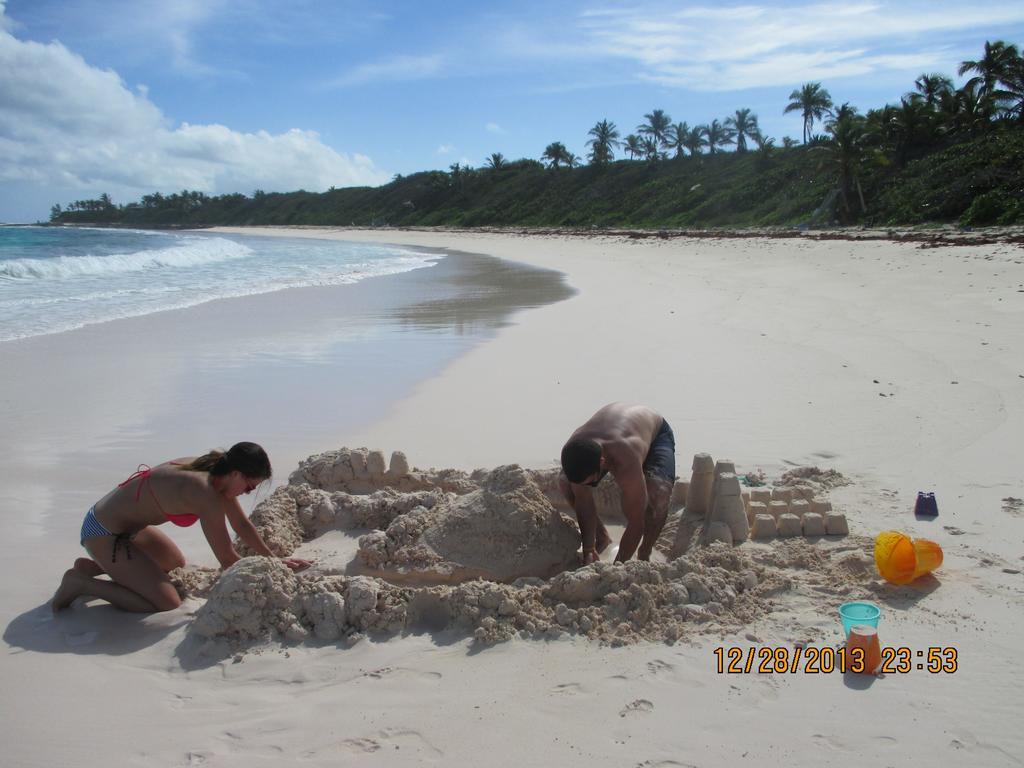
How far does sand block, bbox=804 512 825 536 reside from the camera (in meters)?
4.07

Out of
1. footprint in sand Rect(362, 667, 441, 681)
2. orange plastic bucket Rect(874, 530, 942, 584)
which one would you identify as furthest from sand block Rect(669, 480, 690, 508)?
footprint in sand Rect(362, 667, 441, 681)

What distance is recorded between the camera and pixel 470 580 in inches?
149

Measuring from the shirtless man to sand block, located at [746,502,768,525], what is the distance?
0.50 meters

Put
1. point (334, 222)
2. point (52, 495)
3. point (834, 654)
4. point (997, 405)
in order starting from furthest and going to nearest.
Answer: point (334, 222)
point (997, 405)
point (52, 495)
point (834, 654)

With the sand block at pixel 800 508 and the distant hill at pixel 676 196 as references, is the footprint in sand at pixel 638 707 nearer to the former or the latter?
the sand block at pixel 800 508

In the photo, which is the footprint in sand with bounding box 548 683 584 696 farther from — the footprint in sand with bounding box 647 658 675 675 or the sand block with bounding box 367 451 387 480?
the sand block with bounding box 367 451 387 480

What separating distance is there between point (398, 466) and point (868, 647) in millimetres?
2917

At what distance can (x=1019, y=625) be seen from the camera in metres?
3.12

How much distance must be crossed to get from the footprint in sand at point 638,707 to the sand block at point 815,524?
1.76 meters

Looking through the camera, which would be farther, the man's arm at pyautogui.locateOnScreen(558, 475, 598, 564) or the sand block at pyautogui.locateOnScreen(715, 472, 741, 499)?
the sand block at pyautogui.locateOnScreen(715, 472, 741, 499)

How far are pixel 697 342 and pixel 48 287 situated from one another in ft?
53.6

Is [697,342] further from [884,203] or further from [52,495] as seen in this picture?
[884,203]

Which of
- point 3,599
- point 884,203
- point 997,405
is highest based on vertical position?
point 884,203

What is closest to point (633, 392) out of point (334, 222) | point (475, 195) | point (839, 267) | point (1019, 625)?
point (1019, 625)
